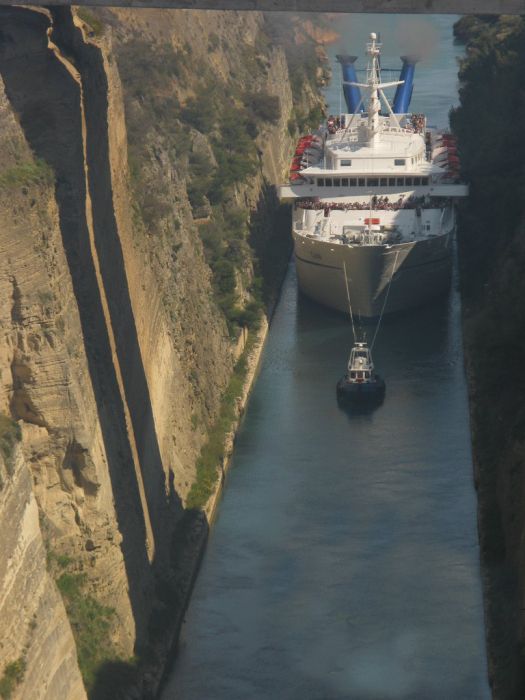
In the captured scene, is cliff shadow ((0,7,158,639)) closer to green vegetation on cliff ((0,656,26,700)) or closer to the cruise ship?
green vegetation on cliff ((0,656,26,700))

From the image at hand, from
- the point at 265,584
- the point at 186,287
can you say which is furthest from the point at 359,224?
the point at 265,584

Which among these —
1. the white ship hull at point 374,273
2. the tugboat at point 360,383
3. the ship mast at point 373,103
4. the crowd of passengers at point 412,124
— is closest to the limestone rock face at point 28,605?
the tugboat at point 360,383

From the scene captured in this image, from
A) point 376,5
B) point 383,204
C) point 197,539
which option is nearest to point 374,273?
point 383,204

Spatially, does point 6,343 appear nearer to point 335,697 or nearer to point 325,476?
point 335,697

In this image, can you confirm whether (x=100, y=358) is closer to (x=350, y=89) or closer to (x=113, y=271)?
(x=113, y=271)

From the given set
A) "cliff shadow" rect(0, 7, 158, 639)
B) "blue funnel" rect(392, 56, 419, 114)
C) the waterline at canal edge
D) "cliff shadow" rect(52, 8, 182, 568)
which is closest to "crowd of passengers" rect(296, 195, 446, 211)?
"blue funnel" rect(392, 56, 419, 114)

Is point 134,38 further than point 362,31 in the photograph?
No

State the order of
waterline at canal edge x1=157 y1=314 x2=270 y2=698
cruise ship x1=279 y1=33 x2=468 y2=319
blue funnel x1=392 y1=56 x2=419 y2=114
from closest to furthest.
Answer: waterline at canal edge x1=157 y1=314 x2=270 y2=698 < cruise ship x1=279 y1=33 x2=468 y2=319 < blue funnel x1=392 y1=56 x2=419 y2=114
